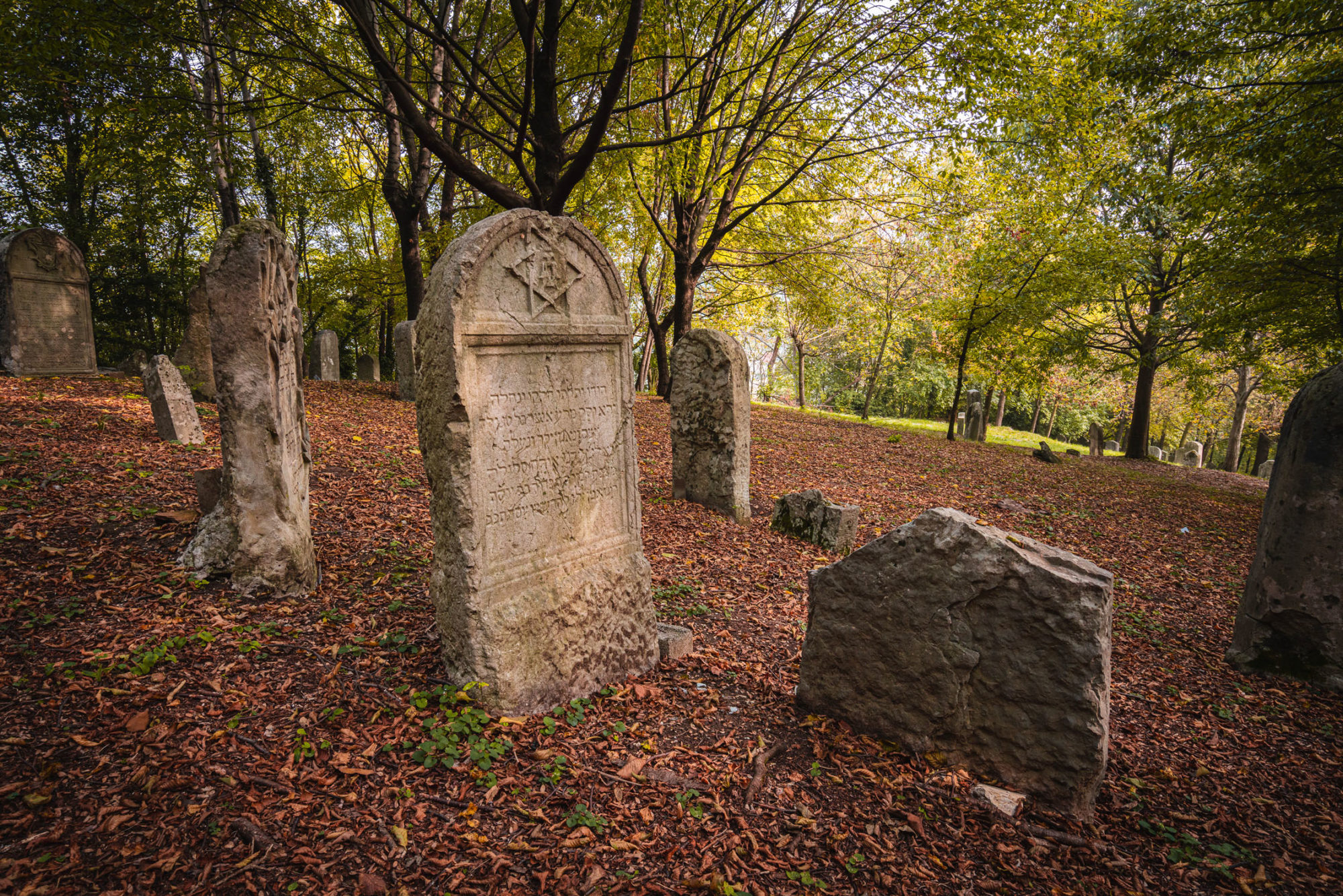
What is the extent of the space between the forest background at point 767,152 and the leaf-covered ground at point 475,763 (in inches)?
192

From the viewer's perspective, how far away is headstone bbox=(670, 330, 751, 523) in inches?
292

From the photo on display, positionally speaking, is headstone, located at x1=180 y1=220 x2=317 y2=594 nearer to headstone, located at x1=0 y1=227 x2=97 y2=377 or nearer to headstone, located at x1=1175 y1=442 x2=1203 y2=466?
headstone, located at x1=0 y1=227 x2=97 y2=377

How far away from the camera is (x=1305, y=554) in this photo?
14.2 feet

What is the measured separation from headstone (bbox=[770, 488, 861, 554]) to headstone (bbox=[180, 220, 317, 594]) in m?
5.08

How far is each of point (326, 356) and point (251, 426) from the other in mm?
15397

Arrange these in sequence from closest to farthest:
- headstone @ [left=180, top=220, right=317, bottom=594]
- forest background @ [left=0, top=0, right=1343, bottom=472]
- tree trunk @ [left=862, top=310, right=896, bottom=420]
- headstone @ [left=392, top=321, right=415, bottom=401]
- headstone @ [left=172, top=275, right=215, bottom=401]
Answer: headstone @ [left=180, top=220, right=317, bottom=594] < forest background @ [left=0, top=0, right=1343, bottom=472] < headstone @ [left=172, top=275, right=215, bottom=401] < headstone @ [left=392, top=321, right=415, bottom=401] < tree trunk @ [left=862, top=310, right=896, bottom=420]

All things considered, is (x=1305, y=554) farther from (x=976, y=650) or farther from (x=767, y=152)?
(x=767, y=152)

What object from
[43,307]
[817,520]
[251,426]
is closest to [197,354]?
[43,307]

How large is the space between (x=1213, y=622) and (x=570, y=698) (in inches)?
233

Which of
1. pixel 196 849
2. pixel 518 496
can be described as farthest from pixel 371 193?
pixel 196 849

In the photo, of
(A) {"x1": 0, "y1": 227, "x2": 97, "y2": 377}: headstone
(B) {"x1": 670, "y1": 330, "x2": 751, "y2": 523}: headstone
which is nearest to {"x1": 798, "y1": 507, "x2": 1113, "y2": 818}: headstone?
(B) {"x1": 670, "y1": 330, "x2": 751, "y2": 523}: headstone

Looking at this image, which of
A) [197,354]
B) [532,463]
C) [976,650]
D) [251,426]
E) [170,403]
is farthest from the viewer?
[197,354]

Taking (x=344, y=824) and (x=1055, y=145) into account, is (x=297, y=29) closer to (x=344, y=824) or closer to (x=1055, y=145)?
(x=344, y=824)

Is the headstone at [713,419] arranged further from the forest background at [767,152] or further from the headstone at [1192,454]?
the headstone at [1192,454]
